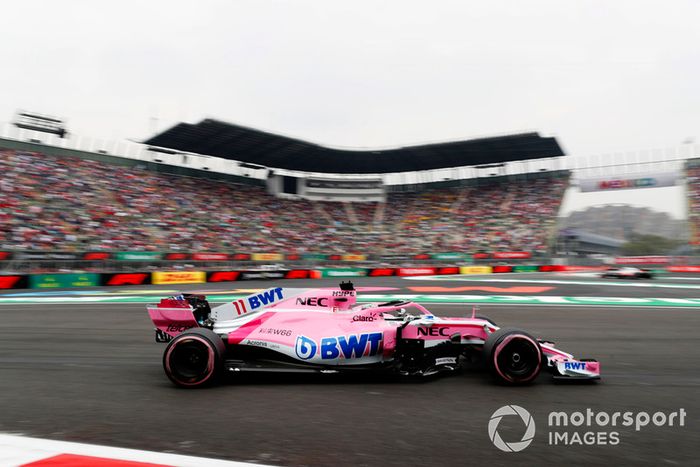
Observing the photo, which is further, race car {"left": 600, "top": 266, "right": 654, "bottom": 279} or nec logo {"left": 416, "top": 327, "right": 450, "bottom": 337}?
race car {"left": 600, "top": 266, "right": 654, "bottom": 279}

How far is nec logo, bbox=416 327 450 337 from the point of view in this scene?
16.0 feet

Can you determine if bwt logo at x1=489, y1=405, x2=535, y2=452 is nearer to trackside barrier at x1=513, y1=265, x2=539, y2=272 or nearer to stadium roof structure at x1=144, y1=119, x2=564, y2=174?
trackside barrier at x1=513, y1=265, x2=539, y2=272

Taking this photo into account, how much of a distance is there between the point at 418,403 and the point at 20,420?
11.7 feet

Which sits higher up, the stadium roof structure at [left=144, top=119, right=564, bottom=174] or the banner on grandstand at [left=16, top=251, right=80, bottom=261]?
the stadium roof structure at [left=144, top=119, right=564, bottom=174]

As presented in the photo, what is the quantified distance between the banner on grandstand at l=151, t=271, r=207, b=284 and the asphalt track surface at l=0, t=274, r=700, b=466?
15.4 meters

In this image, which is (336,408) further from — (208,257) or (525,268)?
(525,268)

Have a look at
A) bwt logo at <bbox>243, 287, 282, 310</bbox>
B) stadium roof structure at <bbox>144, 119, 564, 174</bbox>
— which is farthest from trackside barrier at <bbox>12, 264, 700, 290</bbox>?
bwt logo at <bbox>243, 287, 282, 310</bbox>

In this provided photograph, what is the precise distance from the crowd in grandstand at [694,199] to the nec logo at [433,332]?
36.1m

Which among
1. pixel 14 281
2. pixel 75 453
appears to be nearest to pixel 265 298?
pixel 75 453

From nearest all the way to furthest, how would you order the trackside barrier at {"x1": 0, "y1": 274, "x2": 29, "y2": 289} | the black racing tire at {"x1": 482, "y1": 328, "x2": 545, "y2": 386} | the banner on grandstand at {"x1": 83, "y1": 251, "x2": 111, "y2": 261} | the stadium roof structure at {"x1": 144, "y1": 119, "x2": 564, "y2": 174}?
the black racing tire at {"x1": 482, "y1": 328, "x2": 545, "y2": 386} → the trackside barrier at {"x1": 0, "y1": 274, "x2": 29, "y2": 289} → the banner on grandstand at {"x1": 83, "y1": 251, "x2": 111, "y2": 261} → the stadium roof structure at {"x1": 144, "y1": 119, "x2": 564, "y2": 174}

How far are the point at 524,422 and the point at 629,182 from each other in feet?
137

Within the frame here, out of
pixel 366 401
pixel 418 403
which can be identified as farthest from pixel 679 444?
pixel 366 401

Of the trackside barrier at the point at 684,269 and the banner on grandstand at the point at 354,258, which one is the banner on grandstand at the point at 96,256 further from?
the trackside barrier at the point at 684,269

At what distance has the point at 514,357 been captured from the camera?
4742 mm
